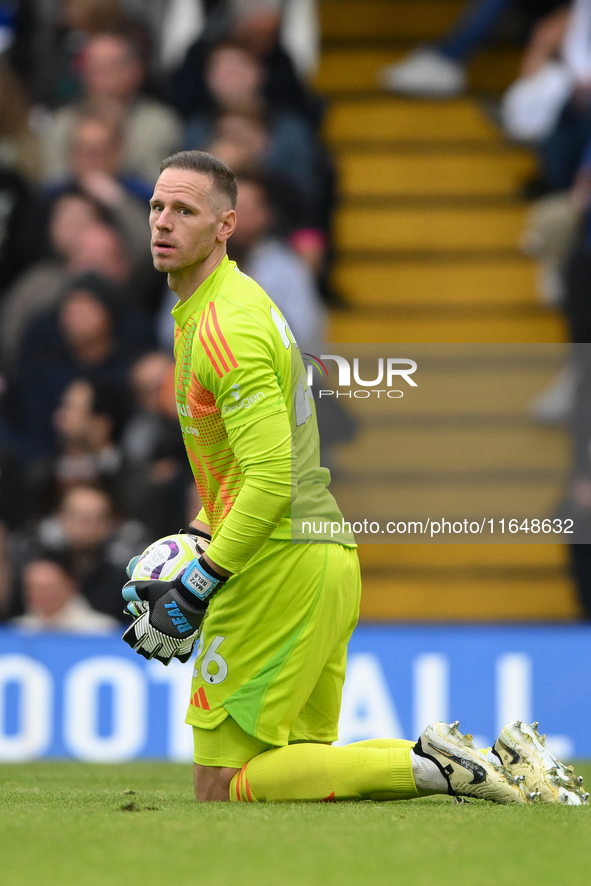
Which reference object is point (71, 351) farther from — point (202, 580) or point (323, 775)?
point (323, 775)

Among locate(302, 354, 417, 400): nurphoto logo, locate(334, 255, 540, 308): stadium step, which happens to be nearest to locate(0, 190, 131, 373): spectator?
locate(334, 255, 540, 308): stadium step

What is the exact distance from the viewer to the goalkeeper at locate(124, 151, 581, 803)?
148 inches

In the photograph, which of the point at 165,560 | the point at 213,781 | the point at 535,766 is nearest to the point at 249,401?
the point at 165,560

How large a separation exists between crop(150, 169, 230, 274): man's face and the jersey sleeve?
258mm

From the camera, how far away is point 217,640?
4.02 m

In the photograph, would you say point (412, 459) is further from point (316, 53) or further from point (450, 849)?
point (316, 53)

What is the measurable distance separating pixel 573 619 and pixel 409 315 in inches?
109

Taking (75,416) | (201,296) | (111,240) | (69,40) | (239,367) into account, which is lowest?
(239,367)

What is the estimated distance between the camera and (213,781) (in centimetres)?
402

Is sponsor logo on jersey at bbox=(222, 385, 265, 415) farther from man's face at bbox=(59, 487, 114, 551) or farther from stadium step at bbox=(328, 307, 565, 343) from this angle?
stadium step at bbox=(328, 307, 565, 343)

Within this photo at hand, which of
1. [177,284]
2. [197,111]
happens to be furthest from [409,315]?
[177,284]

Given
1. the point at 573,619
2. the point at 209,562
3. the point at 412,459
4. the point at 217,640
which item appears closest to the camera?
the point at 209,562

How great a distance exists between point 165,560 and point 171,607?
0.23 m

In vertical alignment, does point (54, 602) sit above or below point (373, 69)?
below
